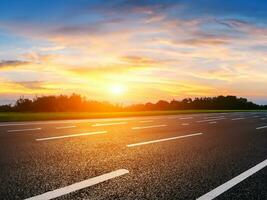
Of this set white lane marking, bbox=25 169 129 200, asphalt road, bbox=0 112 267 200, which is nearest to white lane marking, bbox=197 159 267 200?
asphalt road, bbox=0 112 267 200

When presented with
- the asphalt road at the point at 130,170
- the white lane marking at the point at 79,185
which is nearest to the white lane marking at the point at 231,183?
the asphalt road at the point at 130,170

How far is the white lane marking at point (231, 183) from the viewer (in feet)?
18.6

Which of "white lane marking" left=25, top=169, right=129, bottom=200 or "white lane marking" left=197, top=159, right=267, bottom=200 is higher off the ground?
"white lane marking" left=25, top=169, right=129, bottom=200

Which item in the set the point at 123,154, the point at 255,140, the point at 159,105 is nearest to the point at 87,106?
the point at 159,105

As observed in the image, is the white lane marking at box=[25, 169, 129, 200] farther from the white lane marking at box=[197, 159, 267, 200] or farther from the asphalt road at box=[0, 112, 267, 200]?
the white lane marking at box=[197, 159, 267, 200]

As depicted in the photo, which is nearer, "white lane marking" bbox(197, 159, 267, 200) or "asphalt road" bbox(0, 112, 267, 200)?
"white lane marking" bbox(197, 159, 267, 200)

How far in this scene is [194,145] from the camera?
1156cm

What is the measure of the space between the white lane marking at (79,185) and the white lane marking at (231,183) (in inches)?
65.0

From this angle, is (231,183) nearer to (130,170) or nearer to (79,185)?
(130,170)

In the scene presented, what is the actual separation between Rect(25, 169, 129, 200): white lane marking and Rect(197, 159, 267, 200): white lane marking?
1.65 meters

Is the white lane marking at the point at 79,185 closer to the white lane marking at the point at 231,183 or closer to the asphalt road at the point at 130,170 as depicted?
the asphalt road at the point at 130,170

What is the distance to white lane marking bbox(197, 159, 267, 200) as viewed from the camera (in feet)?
18.6

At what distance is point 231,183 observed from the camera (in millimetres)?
6477

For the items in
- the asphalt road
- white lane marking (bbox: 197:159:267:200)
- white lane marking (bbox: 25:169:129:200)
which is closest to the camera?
white lane marking (bbox: 25:169:129:200)
